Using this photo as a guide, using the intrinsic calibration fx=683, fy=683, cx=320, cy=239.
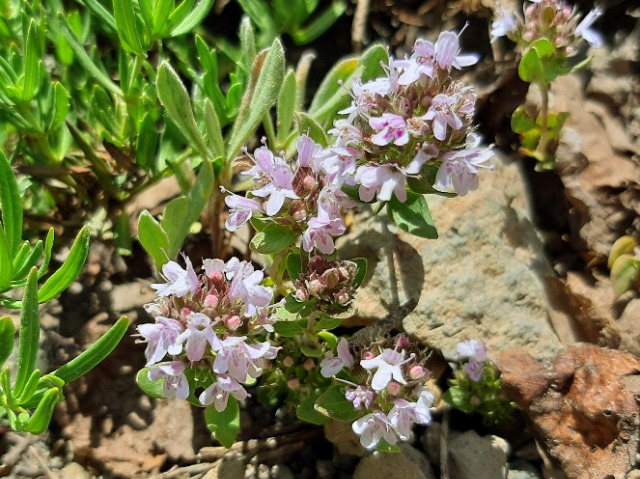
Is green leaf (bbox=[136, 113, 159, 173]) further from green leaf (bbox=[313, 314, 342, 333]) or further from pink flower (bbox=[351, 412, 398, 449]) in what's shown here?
pink flower (bbox=[351, 412, 398, 449])

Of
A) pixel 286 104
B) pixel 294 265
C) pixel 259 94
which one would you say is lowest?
pixel 294 265

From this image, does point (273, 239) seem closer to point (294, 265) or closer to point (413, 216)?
point (294, 265)

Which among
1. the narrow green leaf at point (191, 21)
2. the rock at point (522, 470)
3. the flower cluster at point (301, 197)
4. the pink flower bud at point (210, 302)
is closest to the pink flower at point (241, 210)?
the flower cluster at point (301, 197)

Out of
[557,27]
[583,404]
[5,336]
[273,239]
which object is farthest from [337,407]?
[557,27]

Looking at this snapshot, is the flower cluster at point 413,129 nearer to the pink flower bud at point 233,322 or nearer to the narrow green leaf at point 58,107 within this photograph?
the pink flower bud at point 233,322

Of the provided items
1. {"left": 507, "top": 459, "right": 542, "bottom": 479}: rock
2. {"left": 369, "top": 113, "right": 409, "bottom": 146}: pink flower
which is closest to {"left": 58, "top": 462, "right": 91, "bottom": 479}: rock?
{"left": 507, "top": 459, "right": 542, "bottom": 479}: rock
